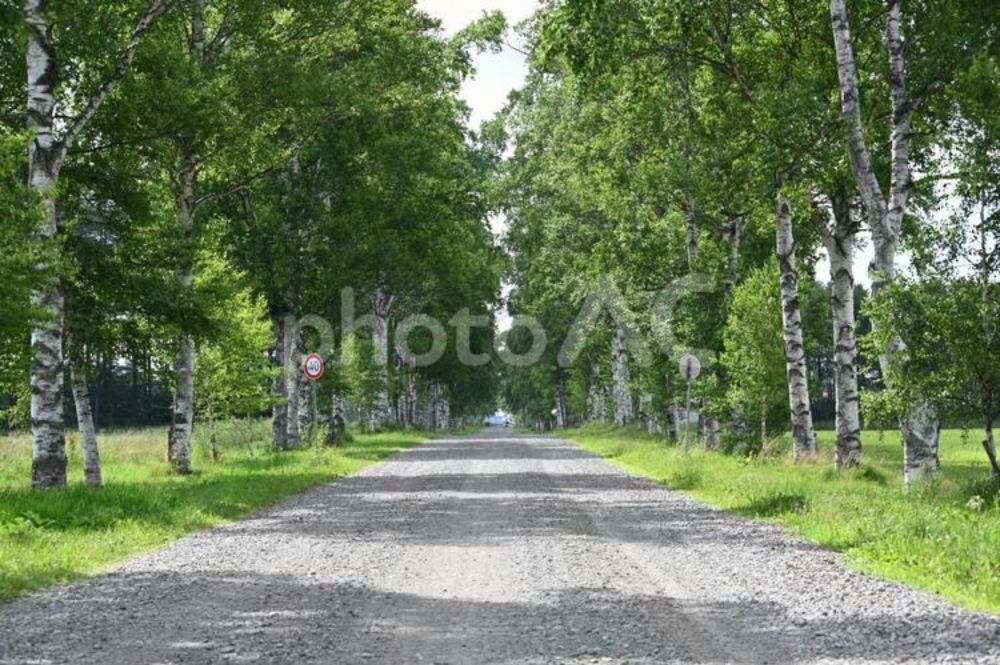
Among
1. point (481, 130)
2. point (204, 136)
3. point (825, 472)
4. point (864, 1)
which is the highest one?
point (481, 130)

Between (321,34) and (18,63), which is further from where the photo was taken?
(321,34)

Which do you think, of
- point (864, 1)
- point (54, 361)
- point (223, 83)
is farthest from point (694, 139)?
point (54, 361)

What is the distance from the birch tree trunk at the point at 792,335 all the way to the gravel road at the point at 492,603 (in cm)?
913

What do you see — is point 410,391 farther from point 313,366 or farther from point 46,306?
point 46,306

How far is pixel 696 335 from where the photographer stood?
1150 inches

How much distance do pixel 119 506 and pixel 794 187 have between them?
13.5 meters

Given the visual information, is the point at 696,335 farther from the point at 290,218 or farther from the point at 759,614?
the point at 759,614

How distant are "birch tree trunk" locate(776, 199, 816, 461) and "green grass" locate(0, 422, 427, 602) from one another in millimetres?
10698

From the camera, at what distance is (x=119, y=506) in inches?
568

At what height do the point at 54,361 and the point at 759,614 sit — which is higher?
the point at 54,361

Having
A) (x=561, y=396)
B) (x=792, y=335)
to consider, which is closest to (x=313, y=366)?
(x=792, y=335)

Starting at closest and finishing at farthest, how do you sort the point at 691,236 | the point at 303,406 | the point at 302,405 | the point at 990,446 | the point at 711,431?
the point at 990,446
the point at 691,236
the point at 711,431
the point at 302,405
the point at 303,406

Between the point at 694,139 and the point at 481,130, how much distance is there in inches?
928

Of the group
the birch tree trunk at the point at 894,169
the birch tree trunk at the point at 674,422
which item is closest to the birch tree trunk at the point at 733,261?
the birch tree trunk at the point at 674,422
